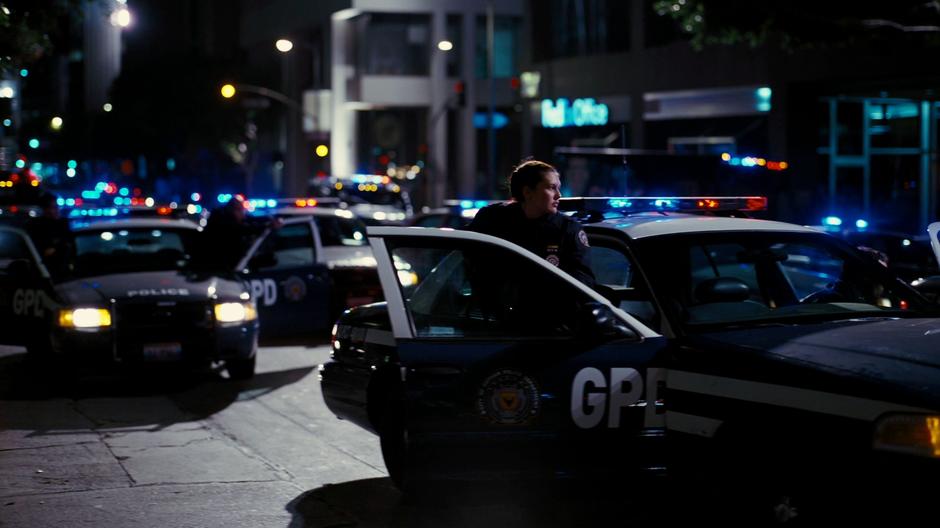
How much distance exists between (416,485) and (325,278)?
8.23 m

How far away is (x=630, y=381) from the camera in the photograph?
20.8ft

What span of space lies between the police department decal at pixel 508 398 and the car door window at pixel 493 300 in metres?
Result: 0.24

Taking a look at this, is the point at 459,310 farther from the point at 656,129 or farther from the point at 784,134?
the point at 656,129

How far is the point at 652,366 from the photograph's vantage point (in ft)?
20.8

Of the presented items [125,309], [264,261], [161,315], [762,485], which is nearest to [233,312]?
[161,315]

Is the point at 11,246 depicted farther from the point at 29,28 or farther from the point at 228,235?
the point at 29,28

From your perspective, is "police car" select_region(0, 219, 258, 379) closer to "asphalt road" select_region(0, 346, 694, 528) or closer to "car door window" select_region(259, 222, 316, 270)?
"asphalt road" select_region(0, 346, 694, 528)

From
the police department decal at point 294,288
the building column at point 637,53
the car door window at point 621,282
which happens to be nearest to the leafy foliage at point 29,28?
the police department decal at point 294,288

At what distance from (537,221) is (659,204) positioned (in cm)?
97

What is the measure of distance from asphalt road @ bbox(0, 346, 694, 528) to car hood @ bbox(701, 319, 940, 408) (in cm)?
119

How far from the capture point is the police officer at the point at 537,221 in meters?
7.04

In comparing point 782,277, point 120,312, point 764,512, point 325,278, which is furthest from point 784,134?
point 764,512

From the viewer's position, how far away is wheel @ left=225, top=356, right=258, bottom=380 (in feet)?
41.0

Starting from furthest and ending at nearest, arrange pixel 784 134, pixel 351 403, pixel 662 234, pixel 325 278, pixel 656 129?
1. pixel 656 129
2. pixel 784 134
3. pixel 325 278
4. pixel 351 403
5. pixel 662 234
